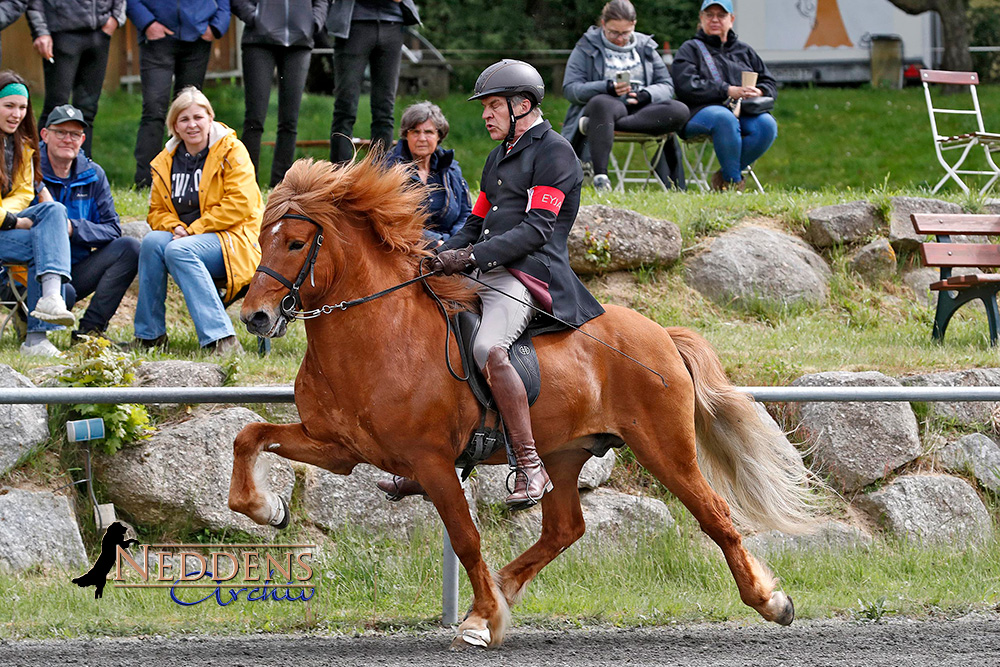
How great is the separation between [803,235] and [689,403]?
5031 millimetres

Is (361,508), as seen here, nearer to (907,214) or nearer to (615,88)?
(615,88)

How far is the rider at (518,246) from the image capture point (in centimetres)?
485

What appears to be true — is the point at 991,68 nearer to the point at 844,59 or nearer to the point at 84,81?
the point at 844,59

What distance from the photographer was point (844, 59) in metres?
24.3

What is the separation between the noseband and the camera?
464 cm

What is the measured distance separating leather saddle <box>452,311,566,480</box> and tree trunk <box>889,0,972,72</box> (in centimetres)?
2053

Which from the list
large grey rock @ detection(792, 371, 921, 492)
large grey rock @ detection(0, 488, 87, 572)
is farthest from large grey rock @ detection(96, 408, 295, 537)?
large grey rock @ detection(792, 371, 921, 492)

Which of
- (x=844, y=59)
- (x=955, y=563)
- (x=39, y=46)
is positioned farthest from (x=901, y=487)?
(x=844, y=59)

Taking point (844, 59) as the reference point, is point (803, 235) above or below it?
below

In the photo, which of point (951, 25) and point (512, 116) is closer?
point (512, 116)

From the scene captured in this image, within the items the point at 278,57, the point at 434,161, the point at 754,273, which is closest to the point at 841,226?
the point at 754,273

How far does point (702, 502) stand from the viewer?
5.28m

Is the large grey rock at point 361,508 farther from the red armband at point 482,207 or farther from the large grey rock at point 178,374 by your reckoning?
the red armband at point 482,207

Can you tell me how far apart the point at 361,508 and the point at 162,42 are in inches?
196
